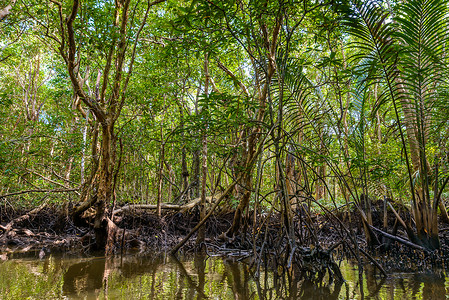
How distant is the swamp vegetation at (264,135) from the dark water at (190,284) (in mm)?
133

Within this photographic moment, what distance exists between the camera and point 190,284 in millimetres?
3268

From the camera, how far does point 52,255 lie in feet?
17.9

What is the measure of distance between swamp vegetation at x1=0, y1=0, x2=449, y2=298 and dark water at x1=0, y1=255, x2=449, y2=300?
0.13 metres

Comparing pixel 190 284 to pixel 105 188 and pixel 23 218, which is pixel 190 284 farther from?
pixel 23 218

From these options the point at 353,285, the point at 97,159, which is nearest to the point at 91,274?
the point at 97,159

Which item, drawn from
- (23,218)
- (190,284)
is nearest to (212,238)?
(190,284)

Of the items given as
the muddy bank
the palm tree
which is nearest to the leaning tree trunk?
the muddy bank

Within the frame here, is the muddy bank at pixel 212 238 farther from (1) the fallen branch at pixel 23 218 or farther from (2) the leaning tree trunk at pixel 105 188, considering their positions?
(2) the leaning tree trunk at pixel 105 188

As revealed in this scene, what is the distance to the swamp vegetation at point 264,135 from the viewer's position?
11.0ft

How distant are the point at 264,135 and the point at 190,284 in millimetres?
2338

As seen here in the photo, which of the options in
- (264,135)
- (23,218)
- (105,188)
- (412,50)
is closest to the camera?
(412,50)

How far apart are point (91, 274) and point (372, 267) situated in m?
3.55

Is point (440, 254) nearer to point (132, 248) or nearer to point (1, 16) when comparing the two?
point (132, 248)

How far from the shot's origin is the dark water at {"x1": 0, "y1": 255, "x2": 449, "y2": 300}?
276cm
